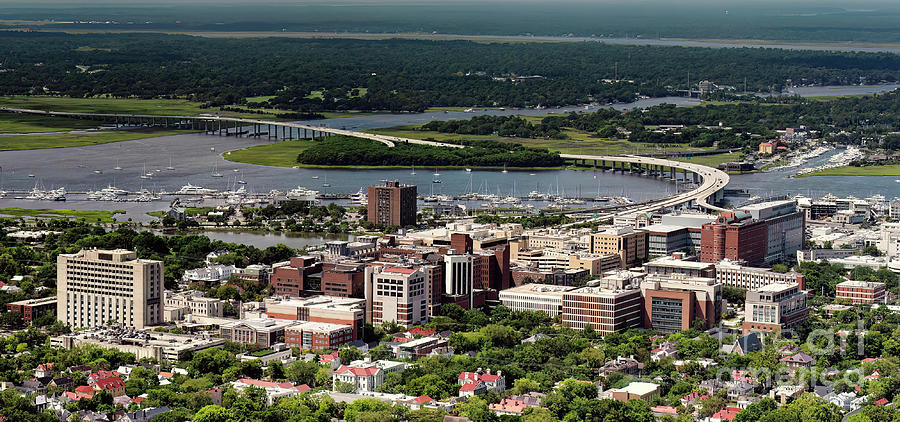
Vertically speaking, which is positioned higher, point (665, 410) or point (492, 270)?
point (492, 270)

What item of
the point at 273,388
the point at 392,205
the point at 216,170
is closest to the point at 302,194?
the point at 392,205

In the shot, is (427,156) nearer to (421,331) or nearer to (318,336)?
(421,331)

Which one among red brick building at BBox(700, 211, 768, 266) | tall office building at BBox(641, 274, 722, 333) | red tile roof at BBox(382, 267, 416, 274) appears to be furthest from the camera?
red brick building at BBox(700, 211, 768, 266)

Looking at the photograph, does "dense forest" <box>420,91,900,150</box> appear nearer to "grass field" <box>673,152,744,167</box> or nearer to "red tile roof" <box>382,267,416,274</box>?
"grass field" <box>673,152,744,167</box>

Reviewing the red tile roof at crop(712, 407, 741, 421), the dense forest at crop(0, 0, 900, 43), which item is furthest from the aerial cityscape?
the dense forest at crop(0, 0, 900, 43)

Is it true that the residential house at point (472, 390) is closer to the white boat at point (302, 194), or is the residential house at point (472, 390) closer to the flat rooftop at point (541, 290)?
the flat rooftop at point (541, 290)

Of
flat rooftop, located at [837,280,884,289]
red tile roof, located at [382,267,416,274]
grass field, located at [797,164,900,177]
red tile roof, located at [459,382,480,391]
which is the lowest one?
red tile roof, located at [459,382,480,391]

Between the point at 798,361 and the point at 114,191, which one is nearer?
the point at 798,361
